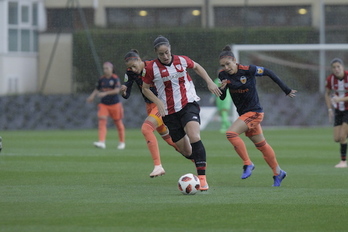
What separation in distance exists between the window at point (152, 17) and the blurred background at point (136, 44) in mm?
39

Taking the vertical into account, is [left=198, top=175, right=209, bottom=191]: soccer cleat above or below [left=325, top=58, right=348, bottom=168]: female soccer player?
below

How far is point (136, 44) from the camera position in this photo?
99.1 feet

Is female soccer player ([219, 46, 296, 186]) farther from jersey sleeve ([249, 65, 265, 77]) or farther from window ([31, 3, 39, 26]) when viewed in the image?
window ([31, 3, 39, 26])

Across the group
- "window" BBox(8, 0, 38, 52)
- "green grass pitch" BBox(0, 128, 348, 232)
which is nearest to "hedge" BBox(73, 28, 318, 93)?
"window" BBox(8, 0, 38, 52)

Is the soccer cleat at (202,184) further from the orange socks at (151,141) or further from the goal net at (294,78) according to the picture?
the goal net at (294,78)

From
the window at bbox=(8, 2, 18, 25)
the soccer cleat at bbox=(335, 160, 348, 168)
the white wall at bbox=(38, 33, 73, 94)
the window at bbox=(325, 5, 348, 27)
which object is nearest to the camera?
the soccer cleat at bbox=(335, 160, 348, 168)

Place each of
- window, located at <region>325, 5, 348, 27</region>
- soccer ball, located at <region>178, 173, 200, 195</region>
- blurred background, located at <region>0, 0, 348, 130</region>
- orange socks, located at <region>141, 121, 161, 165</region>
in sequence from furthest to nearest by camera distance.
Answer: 1. window, located at <region>325, 5, 348, 27</region>
2. blurred background, located at <region>0, 0, 348, 130</region>
3. orange socks, located at <region>141, 121, 161, 165</region>
4. soccer ball, located at <region>178, 173, 200, 195</region>

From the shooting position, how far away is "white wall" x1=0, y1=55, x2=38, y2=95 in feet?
104

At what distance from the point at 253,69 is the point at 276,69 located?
1789 cm

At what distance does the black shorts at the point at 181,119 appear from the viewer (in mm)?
10711

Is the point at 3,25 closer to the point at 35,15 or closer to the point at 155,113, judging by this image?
the point at 35,15

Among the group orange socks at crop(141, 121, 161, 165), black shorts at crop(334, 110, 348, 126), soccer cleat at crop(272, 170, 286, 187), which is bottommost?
soccer cleat at crop(272, 170, 286, 187)

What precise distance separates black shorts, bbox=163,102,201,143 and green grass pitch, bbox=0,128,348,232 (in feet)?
2.53

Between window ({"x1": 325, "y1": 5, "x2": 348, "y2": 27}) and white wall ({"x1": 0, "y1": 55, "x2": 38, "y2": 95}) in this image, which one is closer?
window ({"x1": 325, "y1": 5, "x2": 348, "y2": 27})
